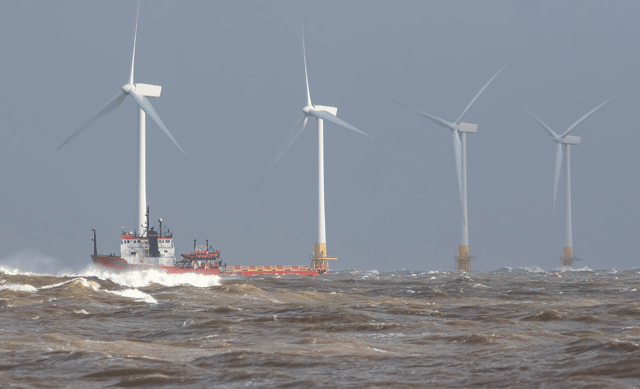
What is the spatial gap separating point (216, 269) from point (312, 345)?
113 metres

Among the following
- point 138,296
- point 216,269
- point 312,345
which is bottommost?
point 216,269

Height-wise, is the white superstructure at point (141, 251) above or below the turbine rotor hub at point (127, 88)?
below

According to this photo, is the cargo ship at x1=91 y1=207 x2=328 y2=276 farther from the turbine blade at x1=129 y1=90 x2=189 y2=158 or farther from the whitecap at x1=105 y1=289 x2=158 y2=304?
the whitecap at x1=105 y1=289 x2=158 y2=304

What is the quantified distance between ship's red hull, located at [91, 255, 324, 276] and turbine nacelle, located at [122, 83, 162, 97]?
104ft

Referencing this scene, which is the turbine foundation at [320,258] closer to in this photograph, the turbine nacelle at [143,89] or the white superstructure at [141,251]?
the white superstructure at [141,251]

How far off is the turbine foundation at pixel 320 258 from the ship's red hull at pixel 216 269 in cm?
161

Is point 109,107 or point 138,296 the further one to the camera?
point 109,107

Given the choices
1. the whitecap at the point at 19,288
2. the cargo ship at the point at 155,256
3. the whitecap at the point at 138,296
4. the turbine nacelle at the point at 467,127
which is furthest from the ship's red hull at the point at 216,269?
the turbine nacelle at the point at 467,127

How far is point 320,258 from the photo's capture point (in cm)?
15950

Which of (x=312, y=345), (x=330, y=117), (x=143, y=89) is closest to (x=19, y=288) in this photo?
(x=312, y=345)

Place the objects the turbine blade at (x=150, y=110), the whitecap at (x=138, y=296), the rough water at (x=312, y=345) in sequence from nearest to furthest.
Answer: the rough water at (x=312, y=345) → the whitecap at (x=138, y=296) → the turbine blade at (x=150, y=110)

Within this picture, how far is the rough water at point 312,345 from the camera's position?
21000 mm

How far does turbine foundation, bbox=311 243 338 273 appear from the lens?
15975 centimetres

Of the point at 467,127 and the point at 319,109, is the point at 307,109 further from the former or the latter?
the point at 467,127
